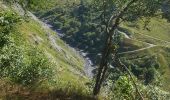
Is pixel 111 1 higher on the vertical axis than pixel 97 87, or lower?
higher

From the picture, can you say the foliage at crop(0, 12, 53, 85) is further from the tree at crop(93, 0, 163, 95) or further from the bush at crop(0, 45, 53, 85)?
the tree at crop(93, 0, 163, 95)

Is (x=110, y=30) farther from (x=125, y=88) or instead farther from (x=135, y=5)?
(x=125, y=88)

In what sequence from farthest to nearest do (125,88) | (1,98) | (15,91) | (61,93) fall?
(125,88), (61,93), (15,91), (1,98)

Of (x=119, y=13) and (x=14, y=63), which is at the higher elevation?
(x=119, y=13)

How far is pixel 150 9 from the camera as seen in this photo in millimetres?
21438

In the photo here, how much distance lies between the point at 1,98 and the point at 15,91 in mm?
1485

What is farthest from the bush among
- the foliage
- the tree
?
the tree

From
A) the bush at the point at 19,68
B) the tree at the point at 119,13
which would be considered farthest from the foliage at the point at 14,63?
the tree at the point at 119,13

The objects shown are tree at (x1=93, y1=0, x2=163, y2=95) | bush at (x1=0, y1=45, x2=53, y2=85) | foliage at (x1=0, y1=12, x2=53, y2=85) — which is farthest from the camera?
foliage at (x1=0, y1=12, x2=53, y2=85)

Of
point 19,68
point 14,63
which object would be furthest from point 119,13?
point 19,68

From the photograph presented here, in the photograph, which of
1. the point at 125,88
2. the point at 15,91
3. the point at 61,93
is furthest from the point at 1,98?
the point at 125,88

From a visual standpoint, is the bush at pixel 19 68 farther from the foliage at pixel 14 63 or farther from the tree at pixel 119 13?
the tree at pixel 119 13

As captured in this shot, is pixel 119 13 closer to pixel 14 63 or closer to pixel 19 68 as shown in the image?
pixel 14 63

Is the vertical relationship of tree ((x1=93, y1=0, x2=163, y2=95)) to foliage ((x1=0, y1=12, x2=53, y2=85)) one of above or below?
above
